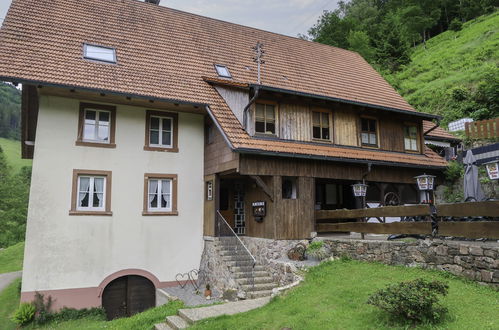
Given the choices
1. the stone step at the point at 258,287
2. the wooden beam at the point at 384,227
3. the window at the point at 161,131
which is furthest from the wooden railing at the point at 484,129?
the window at the point at 161,131

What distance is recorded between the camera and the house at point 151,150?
12.0 metres

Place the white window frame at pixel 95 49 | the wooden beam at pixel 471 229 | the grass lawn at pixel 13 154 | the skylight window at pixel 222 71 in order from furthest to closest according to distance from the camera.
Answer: the grass lawn at pixel 13 154 < the skylight window at pixel 222 71 < the white window frame at pixel 95 49 < the wooden beam at pixel 471 229

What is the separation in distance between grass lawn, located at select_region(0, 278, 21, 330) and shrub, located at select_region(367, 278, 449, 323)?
12140 mm

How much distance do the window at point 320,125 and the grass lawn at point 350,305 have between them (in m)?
6.00

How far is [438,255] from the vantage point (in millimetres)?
8188

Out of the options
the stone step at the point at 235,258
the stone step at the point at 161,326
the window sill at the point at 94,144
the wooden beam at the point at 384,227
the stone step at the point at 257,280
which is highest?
the window sill at the point at 94,144

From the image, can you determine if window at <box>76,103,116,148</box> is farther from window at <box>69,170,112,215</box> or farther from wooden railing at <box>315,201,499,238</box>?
wooden railing at <box>315,201,499,238</box>

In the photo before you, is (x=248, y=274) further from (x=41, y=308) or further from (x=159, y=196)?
(x=41, y=308)

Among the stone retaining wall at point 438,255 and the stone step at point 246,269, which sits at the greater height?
the stone retaining wall at point 438,255

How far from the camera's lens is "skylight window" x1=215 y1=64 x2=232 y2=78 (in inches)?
607

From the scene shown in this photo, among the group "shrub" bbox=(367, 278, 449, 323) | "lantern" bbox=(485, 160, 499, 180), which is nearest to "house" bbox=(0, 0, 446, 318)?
"lantern" bbox=(485, 160, 499, 180)

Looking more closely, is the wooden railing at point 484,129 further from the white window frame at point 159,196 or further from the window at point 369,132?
A: the white window frame at point 159,196

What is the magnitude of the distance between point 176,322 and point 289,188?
651cm

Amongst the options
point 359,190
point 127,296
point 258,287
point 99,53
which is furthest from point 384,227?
point 99,53
